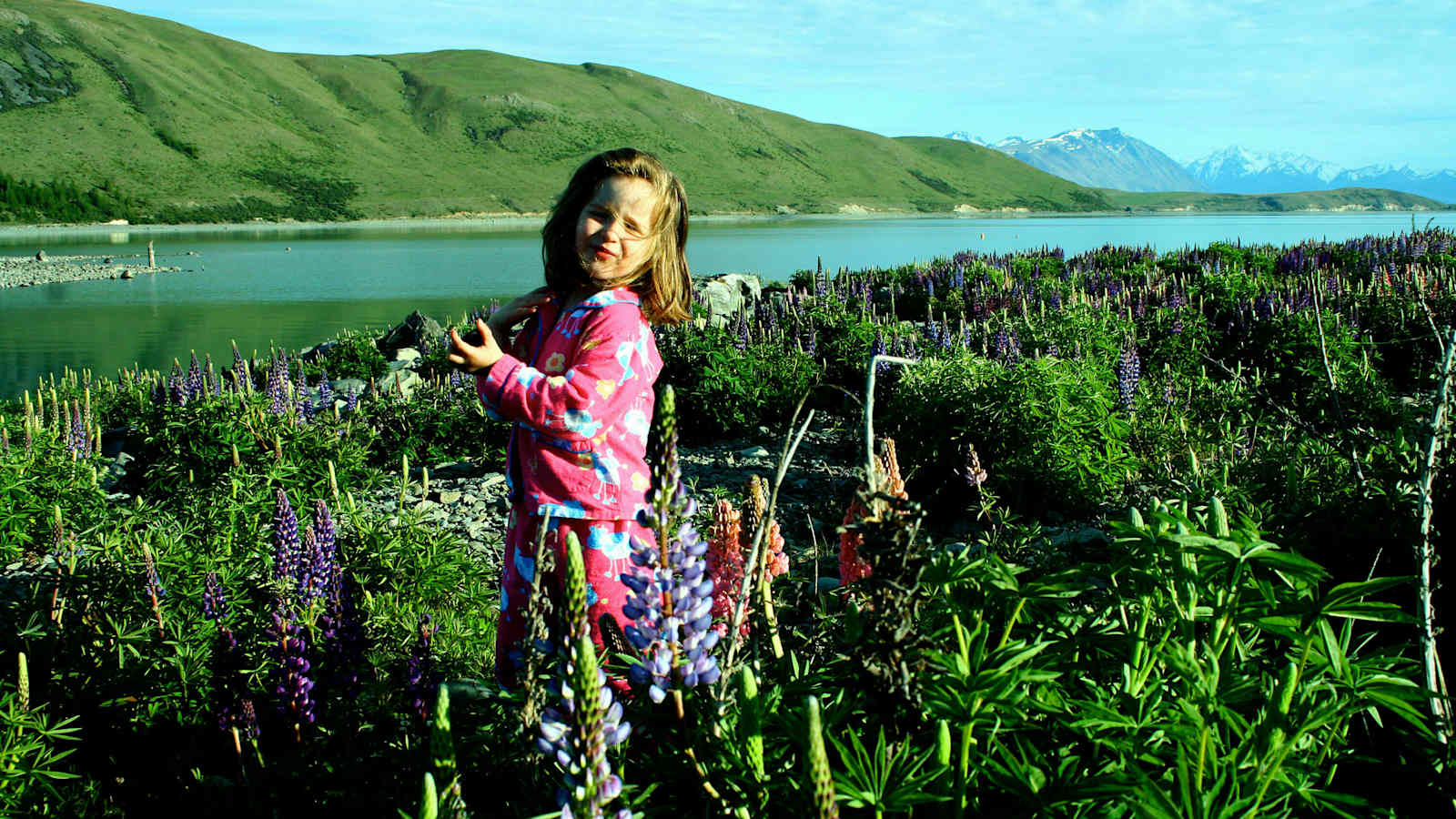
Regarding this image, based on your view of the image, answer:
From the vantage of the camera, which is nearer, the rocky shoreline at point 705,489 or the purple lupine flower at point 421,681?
the purple lupine flower at point 421,681

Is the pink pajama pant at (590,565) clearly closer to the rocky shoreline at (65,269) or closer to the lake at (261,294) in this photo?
the lake at (261,294)

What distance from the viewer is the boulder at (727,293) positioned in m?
14.7

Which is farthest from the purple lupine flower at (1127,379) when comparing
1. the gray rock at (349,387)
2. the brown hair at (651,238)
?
the gray rock at (349,387)

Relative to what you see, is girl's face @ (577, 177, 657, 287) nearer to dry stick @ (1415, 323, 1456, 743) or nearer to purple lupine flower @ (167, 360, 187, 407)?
dry stick @ (1415, 323, 1456, 743)

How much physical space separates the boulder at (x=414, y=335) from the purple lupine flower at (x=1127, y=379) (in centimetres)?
1064

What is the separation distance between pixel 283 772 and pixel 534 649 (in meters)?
1.38

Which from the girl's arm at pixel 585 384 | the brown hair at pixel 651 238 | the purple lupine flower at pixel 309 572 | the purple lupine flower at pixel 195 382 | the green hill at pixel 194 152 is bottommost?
the purple lupine flower at pixel 309 572

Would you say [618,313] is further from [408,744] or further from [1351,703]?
[1351,703]

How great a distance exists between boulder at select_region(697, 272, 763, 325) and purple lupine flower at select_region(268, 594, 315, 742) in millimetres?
10939

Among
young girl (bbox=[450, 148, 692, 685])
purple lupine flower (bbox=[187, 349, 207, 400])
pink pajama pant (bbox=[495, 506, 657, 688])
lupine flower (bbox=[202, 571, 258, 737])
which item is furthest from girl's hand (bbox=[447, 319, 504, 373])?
purple lupine flower (bbox=[187, 349, 207, 400])

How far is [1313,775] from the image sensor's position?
1.39 m

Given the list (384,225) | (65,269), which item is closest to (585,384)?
(65,269)

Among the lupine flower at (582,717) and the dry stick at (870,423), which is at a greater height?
the dry stick at (870,423)

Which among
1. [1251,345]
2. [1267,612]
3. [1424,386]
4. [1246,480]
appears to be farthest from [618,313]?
[1251,345]
